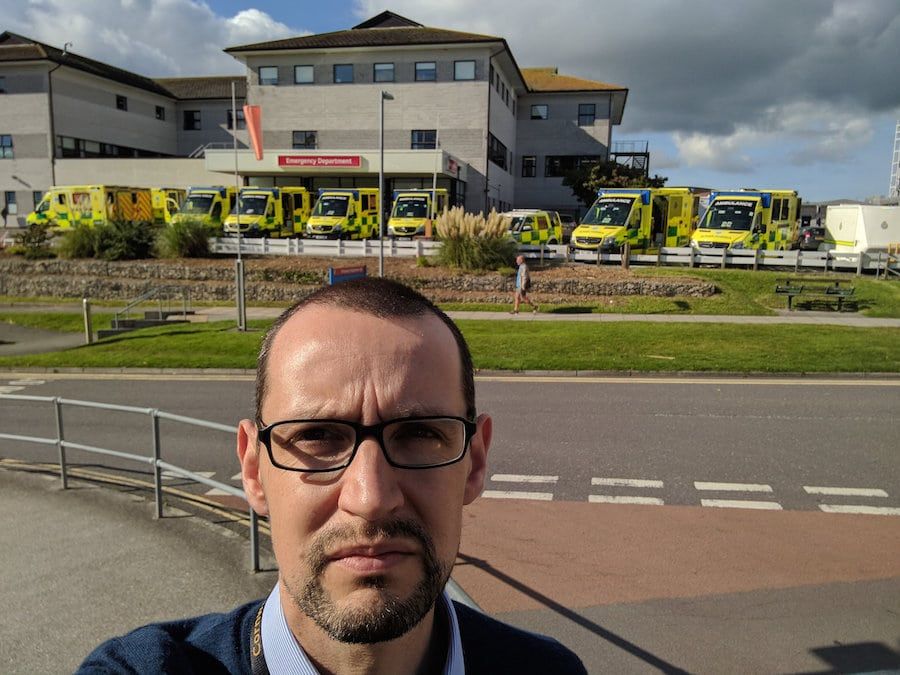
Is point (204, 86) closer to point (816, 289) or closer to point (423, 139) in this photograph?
point (423, 139)

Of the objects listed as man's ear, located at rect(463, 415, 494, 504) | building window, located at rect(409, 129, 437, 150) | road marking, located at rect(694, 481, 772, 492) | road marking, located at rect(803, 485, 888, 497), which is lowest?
road marking, located at rect(694, 481, 772, 492)

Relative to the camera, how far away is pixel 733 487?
23.6 ft

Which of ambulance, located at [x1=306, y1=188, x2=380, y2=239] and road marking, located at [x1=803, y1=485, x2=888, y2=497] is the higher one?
ambulance, located at [x1=306, y1=188, x2=380, y2=239]

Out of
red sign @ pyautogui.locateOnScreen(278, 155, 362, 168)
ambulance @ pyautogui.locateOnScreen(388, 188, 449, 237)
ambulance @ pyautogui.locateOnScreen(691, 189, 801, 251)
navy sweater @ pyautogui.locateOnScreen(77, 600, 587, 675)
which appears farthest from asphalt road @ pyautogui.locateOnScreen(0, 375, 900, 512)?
red sign @ pyautogui.locateOnScreen(278, 155, 362, 168)

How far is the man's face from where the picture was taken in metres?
1.37

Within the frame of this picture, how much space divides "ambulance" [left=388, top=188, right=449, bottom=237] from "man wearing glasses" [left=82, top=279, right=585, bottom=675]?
29993mm

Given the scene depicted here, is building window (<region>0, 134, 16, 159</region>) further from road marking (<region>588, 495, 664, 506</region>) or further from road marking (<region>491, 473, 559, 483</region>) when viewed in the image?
road marking (<region>588, 495, 664, 506</region>)

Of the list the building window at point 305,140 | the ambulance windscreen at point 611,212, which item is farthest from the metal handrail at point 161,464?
the building window at point 305,140

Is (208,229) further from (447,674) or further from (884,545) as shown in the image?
(447,674)

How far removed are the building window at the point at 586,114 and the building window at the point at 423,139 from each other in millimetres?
15376

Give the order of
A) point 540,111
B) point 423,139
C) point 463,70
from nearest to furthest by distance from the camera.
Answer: point 463,70 < point 423,139 < point 540,111

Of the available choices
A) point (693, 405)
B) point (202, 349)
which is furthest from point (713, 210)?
point (202, 349)

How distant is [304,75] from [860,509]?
4635 centimetres

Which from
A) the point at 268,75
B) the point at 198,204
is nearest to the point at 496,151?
the point at 268,75
